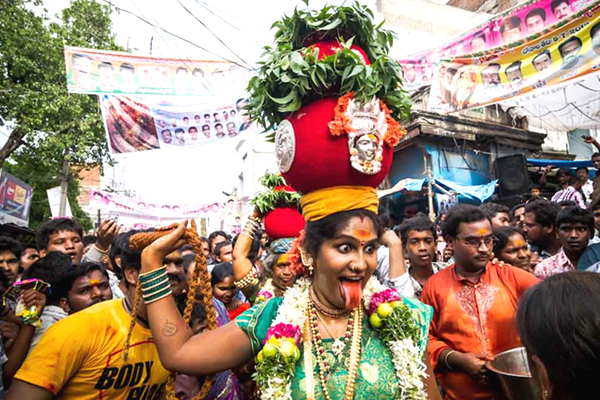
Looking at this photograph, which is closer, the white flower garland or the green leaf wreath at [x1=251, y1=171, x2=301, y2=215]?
the white flower garland

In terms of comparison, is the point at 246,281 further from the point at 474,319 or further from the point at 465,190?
the point at 465,190

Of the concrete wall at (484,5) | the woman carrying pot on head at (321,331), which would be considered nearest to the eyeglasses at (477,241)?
the woman carrying pot on head at (321,331)

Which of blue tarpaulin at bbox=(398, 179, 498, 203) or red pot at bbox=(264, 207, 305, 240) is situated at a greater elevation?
blue tarpaulin at bbox=(398, 179, 498, 203)

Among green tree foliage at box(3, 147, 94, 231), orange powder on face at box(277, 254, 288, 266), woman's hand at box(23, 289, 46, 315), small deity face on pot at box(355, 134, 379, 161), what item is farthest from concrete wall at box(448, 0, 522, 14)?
green tree foliage at box(3, 147, 94, 231)

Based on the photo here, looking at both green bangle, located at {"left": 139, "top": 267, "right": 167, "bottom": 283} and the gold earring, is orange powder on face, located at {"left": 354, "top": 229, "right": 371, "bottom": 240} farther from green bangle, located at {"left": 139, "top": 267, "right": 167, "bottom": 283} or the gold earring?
green bangle, located at {"left": 139, "top": 267, "right": 167, "bottom": 283}

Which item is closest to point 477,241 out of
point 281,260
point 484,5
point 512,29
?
point 281,260

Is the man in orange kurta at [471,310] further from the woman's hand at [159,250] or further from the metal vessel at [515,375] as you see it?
the woman's hand at [159,250]

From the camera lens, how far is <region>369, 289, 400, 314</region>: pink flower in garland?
6.90 ft

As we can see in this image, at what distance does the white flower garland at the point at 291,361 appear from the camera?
1813 mm

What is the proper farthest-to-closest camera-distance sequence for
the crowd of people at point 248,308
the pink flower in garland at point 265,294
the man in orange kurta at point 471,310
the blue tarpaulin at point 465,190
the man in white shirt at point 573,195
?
the blue tarpaulin at point 465,190 → the man in white shirt at point 573,195 → the pink flower in garland at point 265,294 → the man in orange kurta at point 471,310 → the crowd of people at point 248,308

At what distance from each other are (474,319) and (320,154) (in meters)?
1.84

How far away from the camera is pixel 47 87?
13109mm

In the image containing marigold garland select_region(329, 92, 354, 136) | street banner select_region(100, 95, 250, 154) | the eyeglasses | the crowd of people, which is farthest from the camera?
street banner select_region(100, 95, 250, 154)

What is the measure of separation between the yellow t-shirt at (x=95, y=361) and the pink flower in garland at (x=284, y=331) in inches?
31.0
